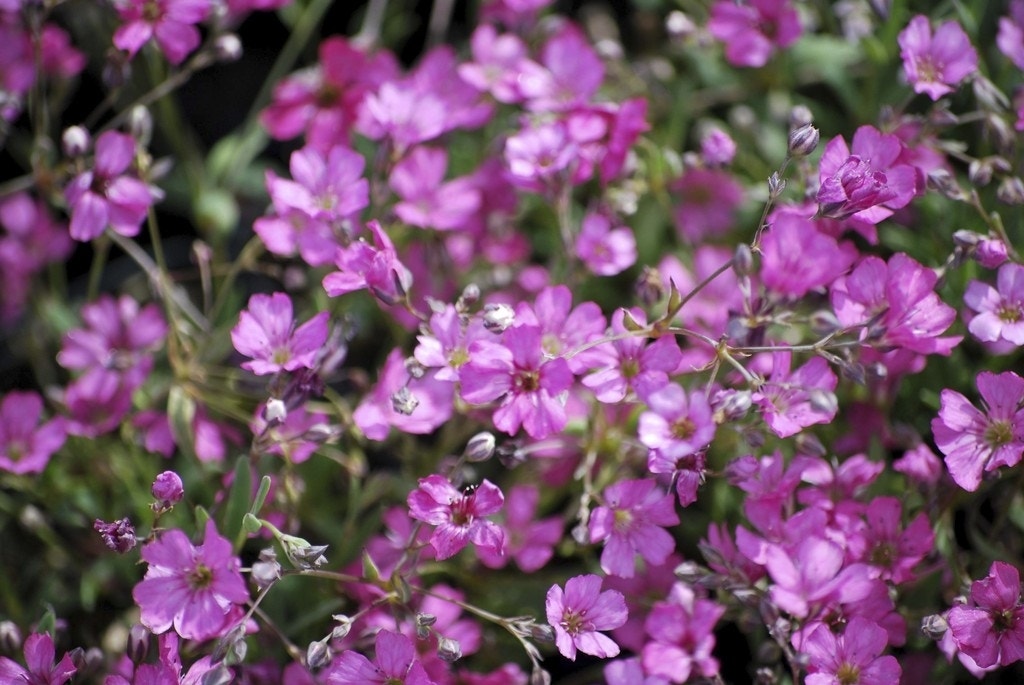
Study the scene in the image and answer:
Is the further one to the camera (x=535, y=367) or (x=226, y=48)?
(x=226, y=48)

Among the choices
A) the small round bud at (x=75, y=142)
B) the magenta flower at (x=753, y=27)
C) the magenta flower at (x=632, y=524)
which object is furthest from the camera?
the magenta flower at (x=753, y=27)

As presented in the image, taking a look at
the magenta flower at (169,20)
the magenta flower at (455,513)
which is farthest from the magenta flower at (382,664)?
the magenta flower at (169,20)

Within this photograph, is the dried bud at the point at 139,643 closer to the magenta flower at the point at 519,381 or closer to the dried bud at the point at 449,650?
the dried bud at the point at 449,650

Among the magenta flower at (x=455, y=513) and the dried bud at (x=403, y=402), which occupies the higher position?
the dried bud at (x=403, y=402)

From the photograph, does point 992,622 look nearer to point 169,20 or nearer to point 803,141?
point 803,141

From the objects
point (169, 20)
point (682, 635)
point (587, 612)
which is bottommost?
point (682, 635)

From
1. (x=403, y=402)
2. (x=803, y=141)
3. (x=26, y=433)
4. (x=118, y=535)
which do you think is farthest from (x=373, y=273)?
(x=26, y=433)
